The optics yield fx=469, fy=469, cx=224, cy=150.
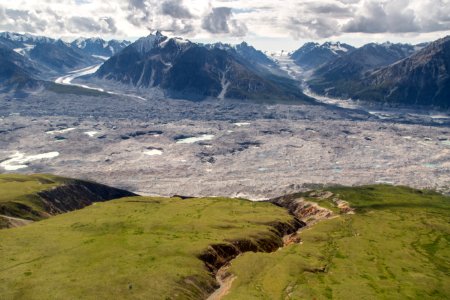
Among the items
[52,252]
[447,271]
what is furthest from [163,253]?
[447,271]

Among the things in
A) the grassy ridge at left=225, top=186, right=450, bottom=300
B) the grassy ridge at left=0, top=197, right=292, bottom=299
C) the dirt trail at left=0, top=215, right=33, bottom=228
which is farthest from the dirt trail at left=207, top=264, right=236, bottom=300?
the dirt trail at left=0, top=215, right=33, bottom=228

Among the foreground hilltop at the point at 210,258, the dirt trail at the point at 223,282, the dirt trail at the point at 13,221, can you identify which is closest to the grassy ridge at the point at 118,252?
the foreground hilltop at the point at 210,258

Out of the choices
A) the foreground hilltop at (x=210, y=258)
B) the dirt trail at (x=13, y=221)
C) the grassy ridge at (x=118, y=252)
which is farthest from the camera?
the dirt trail at (x=13, y=221)

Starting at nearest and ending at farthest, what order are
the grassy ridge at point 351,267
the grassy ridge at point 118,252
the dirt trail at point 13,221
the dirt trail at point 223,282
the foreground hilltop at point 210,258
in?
1. the grassy ridge at point 118,252
2. the foreground hilltop at point 210,258
3. the dirt trail at point 223,282
4. the grassy ridge at point 351,267
5. the dirt trail at point 13,221

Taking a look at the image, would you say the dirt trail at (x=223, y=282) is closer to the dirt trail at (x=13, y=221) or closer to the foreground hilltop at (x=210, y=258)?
the foreground hilltop at (x=210, y=258)

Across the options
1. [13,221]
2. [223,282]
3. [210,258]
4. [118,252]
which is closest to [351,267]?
[223,282]

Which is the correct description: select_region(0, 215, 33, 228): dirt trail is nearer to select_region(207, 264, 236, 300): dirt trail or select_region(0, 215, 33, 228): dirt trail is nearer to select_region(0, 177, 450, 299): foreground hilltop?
select_region(0, 177, 450, 299): foreground hilltop

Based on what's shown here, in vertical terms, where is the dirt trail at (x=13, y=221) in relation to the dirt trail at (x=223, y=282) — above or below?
below
